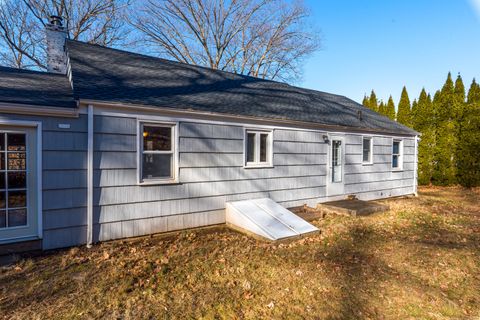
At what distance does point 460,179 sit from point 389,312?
47.5ft

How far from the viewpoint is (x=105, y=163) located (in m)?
5.21

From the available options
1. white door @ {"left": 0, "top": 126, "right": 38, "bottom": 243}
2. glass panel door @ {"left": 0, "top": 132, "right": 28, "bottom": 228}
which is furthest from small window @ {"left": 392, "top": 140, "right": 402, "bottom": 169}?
glass panel door @ {"left": 0, "top": 132, "right": 28, "bottom": 228}

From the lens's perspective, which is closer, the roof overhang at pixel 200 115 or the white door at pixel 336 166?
the roof overhang at pixel 200 115

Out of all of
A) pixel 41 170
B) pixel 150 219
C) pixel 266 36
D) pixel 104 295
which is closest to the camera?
pixel 104 295

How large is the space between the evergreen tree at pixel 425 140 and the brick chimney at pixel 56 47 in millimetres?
16088

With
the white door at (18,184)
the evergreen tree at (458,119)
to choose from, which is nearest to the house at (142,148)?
the white door at (18,184)

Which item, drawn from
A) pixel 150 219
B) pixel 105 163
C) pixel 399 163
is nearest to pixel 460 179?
pixel 399 163

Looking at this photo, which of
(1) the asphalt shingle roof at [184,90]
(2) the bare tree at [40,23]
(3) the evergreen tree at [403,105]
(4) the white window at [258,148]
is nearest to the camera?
(1) the asphalt shingle roof at [184,90]

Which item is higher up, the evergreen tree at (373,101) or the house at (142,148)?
the evergreen tree at (373,101)

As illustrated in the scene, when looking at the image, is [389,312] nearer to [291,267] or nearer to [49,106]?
[291,267]

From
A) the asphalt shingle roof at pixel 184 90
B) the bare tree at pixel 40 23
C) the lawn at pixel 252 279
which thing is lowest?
the lawn at pixel 252 279

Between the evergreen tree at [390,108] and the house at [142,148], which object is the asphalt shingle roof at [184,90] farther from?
the evergreen tree at [390,108]

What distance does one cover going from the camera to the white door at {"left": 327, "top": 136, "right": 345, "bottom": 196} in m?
9.18

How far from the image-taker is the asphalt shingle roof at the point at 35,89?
4637mm
